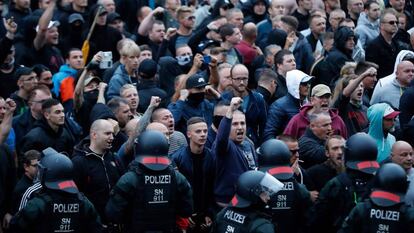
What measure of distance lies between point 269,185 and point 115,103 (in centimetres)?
384

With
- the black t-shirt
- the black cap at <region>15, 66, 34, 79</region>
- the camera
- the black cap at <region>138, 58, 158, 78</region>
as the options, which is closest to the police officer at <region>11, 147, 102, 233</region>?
the black t-shirt

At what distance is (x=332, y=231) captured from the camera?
12758mm

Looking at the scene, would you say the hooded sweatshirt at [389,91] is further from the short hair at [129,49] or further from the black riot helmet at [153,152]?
the black riot helmet at [153,152]

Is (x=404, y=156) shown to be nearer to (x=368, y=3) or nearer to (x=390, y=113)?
(x=390, y=113)

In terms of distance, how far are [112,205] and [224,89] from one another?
388 cm

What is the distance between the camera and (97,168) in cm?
1338

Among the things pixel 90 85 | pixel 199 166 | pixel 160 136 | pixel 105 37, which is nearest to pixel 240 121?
pixel 199 166

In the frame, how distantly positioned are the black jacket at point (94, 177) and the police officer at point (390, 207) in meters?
3.08

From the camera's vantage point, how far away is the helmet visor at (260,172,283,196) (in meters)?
11.6

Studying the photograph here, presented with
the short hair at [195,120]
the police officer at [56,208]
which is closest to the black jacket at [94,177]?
the short hair at [195,120]

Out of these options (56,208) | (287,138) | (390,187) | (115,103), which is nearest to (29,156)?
(115,103)

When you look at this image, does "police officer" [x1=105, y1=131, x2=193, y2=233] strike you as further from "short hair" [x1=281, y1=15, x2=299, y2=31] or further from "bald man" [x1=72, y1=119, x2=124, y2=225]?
"short hair" [x1=281, y1=15, x2=299, y2=31]

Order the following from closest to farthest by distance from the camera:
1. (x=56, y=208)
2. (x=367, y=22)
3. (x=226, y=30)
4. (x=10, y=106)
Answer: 1. (x=56, y=208)
2. (x=10, y=106)
3. (x=226, y=30)
4. (x=367, y=22)

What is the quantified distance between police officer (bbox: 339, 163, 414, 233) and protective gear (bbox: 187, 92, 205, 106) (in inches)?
149
